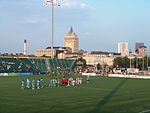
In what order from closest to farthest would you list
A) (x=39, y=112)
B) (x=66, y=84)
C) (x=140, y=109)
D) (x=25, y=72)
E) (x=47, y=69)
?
(x=39, y=112), (x=140, y=109), (x=66, y=84), (x=25, y=72), (x=47, y=69)

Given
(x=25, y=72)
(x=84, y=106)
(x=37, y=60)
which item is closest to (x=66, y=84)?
(x=84, y=106)

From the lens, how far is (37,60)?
97.9 m

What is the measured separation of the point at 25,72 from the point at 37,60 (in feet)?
33.6

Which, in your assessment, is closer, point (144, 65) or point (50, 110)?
point (50, 110)

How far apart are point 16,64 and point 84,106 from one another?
71.7m

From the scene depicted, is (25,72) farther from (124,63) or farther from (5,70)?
(124,63)

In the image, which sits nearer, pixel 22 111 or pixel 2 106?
pixel 22 111

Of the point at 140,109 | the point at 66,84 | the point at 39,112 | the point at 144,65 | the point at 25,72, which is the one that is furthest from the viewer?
the point at 144,65

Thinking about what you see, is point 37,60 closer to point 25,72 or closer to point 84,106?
point 25,72

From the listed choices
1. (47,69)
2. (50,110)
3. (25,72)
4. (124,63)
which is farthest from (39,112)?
(124,63)

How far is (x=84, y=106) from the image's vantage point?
74.1ft

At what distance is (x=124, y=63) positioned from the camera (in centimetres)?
15688

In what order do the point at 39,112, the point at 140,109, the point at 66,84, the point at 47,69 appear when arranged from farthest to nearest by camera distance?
the point at 47,69
the point at 66,84
the point at 140,109
the point at 39,112

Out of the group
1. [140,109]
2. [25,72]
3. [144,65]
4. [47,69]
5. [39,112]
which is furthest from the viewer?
[144,65]
